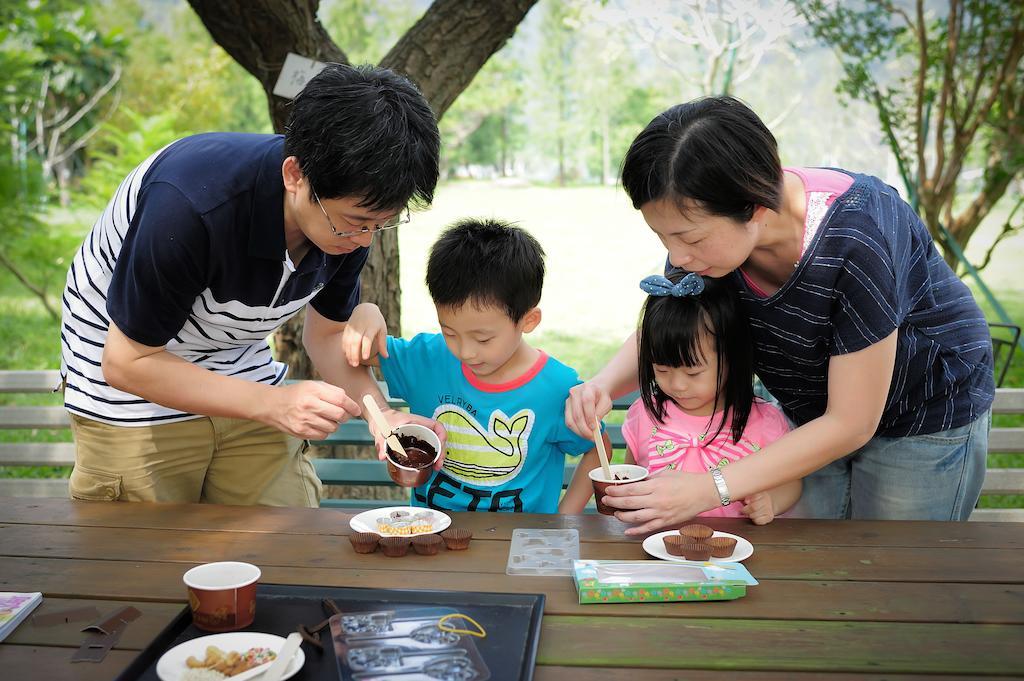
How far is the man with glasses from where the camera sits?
1.60 meters

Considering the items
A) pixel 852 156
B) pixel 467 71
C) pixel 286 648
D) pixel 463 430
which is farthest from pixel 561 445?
pixel 852 156

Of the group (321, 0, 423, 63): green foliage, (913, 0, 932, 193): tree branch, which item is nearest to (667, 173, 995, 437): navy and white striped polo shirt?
(913, 0, 932, 193): tree branch

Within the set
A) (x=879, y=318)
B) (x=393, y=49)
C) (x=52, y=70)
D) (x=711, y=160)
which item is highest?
(x=52, y=70)

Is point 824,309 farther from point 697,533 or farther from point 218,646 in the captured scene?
point 218,646

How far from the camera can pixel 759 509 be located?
5.85ft

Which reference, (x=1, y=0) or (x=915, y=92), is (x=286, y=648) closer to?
(x=915, y=92)

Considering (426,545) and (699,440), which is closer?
(426,545)

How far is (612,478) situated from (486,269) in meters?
0.54

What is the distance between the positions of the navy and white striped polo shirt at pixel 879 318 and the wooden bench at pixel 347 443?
94 centimetres

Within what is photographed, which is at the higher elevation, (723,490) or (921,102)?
(921,102)

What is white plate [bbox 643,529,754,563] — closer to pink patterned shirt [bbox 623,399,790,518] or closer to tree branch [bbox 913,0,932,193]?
pink patterned shirt [bbox 623,399,790,518]

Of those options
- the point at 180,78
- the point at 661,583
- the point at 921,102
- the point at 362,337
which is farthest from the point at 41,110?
the point at 661,583

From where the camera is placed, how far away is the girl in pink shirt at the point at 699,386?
6.53 feet

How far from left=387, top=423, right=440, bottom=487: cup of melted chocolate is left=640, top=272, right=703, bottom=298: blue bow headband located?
0.55 metres
